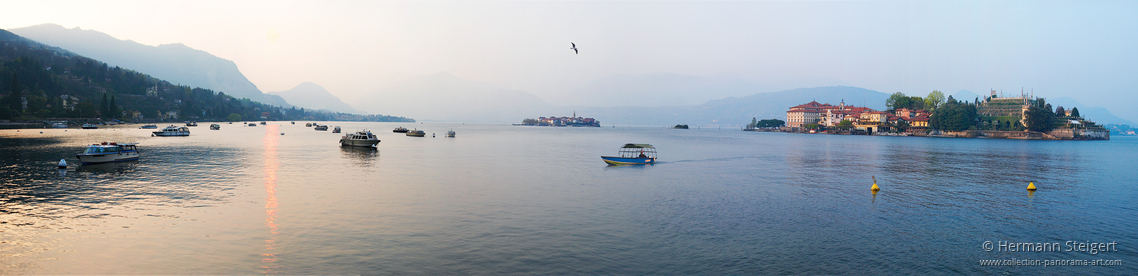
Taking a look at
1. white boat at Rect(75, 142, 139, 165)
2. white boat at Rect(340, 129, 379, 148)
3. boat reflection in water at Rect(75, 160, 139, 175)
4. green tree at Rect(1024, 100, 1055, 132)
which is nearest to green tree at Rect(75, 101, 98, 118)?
white boat at Rect(340, 129, 379, 148)

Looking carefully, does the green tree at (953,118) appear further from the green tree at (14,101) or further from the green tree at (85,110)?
the green tree at (14,101)

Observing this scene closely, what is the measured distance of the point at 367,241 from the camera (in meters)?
20.4

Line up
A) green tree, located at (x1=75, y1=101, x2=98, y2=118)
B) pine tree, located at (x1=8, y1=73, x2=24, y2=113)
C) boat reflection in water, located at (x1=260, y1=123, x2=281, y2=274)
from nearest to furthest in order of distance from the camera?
boat reflection in water, located at (x1=260, y1=123, x2=281, y2=274)
pine tree, located at (x1=8, y1=73, x2=24, y2=113)
green tree, located at (x1=75, y1=101, x2=98, y2=118)

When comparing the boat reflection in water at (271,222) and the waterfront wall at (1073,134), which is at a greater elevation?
the waterfront wall at (1073,134)

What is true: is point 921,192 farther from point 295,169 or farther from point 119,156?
point 119,156

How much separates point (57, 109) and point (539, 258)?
23146cm

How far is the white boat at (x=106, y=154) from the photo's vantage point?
A: 155ft

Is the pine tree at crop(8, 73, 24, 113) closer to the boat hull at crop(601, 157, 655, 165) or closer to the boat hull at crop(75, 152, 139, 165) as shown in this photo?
the boat hull at crop(75, 152, 139, 165)

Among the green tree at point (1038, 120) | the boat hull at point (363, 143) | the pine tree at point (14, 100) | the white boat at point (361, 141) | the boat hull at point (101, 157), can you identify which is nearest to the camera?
the boat hull at point (101, 157)

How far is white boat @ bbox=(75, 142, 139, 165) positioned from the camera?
47.2m

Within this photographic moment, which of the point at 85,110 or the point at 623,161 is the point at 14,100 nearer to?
the point at 85,110

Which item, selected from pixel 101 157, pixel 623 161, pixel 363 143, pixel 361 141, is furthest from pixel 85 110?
pixel 623 161

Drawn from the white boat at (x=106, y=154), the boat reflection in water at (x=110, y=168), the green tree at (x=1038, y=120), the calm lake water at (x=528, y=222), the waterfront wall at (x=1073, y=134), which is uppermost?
the green tree at (x=1038, y=120)

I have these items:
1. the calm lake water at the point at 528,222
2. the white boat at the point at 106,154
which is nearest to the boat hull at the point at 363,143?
the white boat at the point at 106,154
